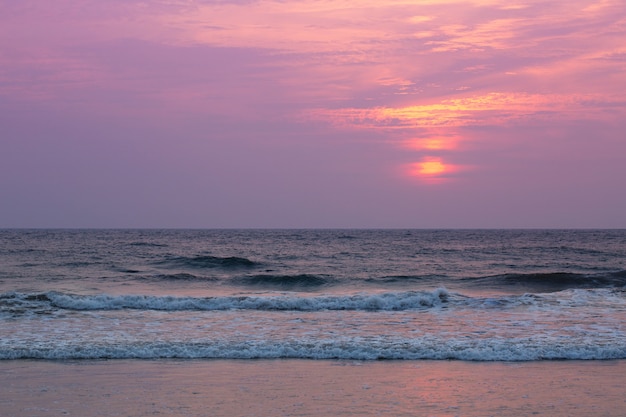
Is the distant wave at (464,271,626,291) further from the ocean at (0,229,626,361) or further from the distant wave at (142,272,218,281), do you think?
the distant wave at (142,272,218,281)

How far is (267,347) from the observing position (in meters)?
14.3

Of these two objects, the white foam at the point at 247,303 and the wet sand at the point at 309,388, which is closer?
the wet sand at the point at 309,388

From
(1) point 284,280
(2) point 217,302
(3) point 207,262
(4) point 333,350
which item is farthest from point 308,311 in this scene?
(3) point 207,262

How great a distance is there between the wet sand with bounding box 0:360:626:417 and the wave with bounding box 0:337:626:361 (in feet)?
1.42

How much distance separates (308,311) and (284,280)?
34.6 ft

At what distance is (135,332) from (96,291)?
1012 cm

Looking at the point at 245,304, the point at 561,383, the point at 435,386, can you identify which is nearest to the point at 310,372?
the point at 435,386

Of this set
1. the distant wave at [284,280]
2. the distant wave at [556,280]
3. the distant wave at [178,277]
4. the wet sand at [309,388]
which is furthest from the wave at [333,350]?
the distant wave at [178,277]

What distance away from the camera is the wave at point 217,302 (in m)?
21.0

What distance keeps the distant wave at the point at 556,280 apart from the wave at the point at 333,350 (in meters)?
15.3

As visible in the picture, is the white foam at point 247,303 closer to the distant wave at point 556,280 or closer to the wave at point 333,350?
the wave at point 333,350

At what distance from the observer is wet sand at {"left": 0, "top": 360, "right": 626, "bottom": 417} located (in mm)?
9742

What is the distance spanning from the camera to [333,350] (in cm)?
1410

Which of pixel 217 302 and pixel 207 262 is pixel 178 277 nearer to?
pixel 207 262
